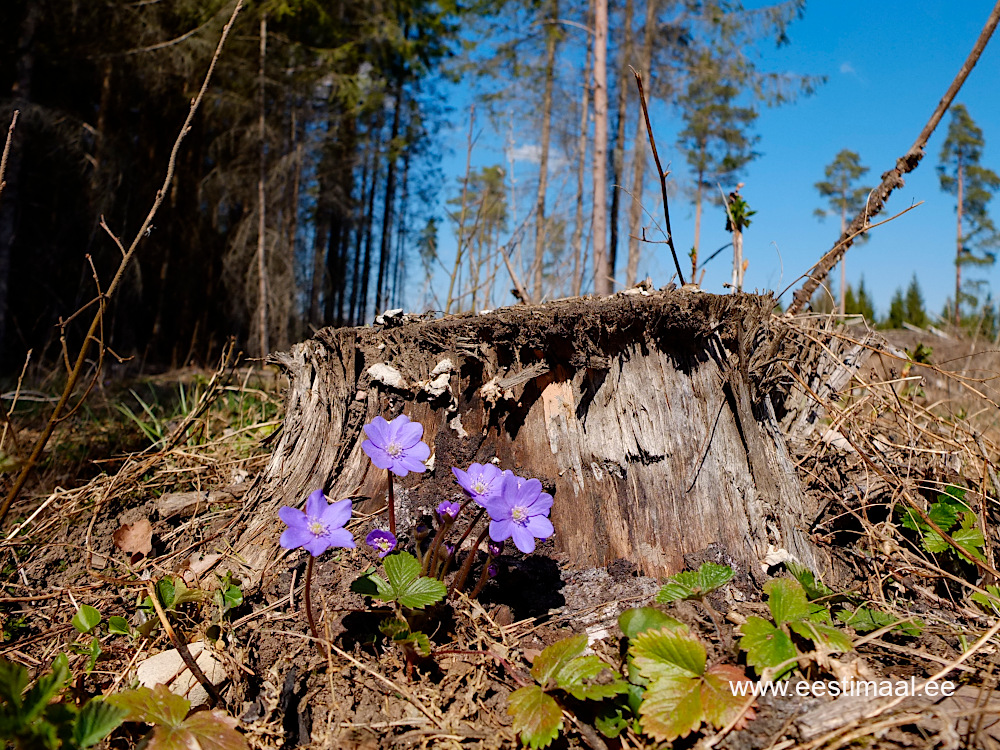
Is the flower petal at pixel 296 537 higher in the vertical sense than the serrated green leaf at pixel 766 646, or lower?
higher

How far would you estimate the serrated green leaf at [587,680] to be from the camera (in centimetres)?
96

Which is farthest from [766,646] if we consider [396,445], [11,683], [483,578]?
[11,683]

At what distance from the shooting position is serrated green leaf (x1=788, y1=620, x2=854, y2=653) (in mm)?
1001

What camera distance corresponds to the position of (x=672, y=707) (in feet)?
3.15

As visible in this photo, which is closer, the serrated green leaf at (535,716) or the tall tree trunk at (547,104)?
the serrated green leaf at (535,716)

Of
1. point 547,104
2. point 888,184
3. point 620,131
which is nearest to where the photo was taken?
point 888,184

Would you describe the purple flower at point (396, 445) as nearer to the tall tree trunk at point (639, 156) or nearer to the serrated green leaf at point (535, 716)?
the serrated green leaf at point (535, 716)

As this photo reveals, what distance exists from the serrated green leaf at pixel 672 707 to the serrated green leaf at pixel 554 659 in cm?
14

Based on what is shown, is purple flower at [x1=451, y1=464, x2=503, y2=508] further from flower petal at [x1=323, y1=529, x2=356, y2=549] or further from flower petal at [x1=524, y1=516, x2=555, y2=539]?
flower petal at [x1=323, y1=529, x2=356, y2=549]

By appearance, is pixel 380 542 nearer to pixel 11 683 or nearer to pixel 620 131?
pixel 11 683

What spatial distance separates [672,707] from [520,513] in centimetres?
42

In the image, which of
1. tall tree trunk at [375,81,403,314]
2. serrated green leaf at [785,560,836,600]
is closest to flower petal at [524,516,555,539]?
serrated green leaf at [785,560,836,600]

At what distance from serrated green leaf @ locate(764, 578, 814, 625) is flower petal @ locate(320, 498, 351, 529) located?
84cm

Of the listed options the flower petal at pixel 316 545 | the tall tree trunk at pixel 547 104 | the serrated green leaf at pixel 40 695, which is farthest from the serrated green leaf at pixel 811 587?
the tall tree trunk at pixel 547 104
